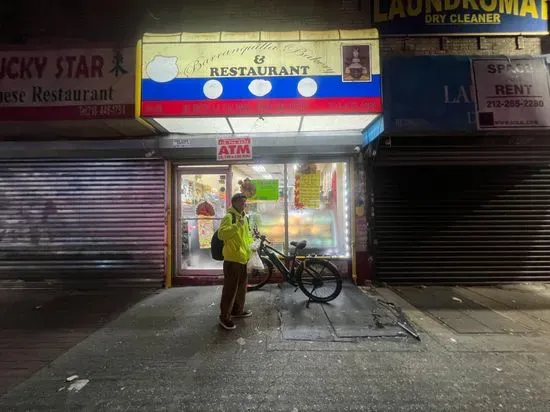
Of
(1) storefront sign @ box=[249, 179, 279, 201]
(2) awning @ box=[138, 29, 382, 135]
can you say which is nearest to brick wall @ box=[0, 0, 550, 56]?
(2) awning @ box=[138, 29, 382, 135]

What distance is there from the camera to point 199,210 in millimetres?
7379

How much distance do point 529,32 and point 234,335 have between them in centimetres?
892

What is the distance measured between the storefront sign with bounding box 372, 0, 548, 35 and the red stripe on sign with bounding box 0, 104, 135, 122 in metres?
5.99

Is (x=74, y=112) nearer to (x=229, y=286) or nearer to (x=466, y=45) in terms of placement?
(x=229, y=286)

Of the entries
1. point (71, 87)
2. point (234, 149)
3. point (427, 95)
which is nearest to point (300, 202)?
point (234, 149)

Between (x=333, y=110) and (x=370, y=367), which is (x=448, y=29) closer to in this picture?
(x=333, y=110)

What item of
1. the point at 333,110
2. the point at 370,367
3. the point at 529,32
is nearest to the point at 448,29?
the point at 529,32

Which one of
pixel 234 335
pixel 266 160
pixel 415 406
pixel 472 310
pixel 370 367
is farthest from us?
pixel 266 160

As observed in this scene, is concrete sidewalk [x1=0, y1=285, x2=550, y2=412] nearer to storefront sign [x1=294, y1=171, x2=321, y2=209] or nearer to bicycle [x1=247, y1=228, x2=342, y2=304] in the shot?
bicycle [x1=247, y1=228, x2=342, y2=304]

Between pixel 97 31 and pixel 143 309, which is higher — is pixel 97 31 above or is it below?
above

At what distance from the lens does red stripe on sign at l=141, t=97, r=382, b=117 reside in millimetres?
5379

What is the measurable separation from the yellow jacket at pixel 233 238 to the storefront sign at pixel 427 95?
3.29 meters

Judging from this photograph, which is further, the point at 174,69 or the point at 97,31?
the point at 97,31

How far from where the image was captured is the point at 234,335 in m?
4.37
